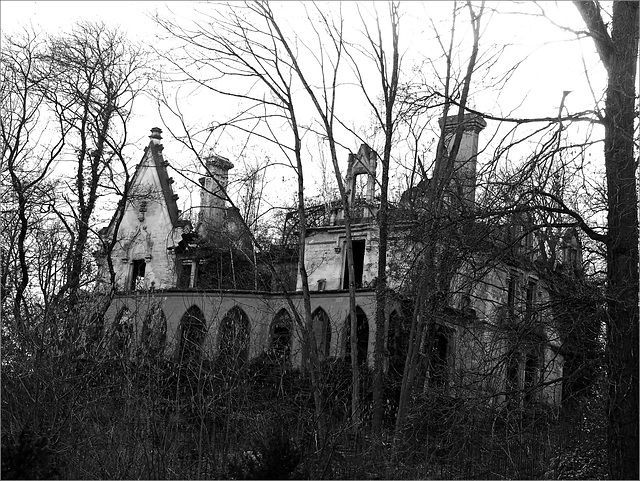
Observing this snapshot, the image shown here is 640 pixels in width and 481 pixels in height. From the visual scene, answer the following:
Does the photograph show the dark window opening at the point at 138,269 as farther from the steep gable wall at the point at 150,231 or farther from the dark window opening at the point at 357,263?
the dark window opening at the point at 357,263

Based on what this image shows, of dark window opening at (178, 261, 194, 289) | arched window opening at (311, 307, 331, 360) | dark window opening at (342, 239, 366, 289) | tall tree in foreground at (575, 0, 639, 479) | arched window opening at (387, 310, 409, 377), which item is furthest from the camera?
dark window opening at (178, 261, 194, 289)

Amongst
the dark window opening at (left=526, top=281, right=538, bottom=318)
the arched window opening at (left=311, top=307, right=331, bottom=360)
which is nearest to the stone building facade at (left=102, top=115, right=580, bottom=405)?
the arched window opening at (left=311, top=307, right=331, bottom=360)

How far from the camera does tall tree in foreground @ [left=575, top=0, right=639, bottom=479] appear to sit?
10977mm

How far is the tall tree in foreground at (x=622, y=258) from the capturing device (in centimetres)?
1098

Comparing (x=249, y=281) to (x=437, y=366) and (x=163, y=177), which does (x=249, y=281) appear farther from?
(x=437, y=366)

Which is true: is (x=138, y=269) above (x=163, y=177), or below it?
below

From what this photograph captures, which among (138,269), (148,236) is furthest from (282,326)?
(138,269)

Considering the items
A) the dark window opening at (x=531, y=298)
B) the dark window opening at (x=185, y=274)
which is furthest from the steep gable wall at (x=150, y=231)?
the dark window opening at (x=531, y=298)

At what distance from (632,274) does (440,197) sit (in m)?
3.35

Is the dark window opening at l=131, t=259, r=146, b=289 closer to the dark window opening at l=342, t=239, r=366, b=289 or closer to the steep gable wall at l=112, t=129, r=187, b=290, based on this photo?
the steep gable wall at l=112, t=129, r=187, b=290

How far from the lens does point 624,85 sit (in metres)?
11.1

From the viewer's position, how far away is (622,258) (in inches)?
445

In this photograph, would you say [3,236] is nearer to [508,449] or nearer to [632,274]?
[508,449]

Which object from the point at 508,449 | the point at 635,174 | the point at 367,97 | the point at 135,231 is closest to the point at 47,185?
the point at 135,231
